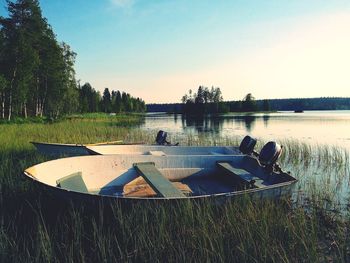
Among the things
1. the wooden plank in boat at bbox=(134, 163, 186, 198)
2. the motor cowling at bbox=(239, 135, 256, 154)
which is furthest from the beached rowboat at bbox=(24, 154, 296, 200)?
the motor cowling at bbox=(239, 135, 256, 154)

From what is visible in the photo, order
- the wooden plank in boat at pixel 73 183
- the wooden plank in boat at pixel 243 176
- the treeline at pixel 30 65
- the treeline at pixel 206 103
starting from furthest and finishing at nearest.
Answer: the treeline at pixel 206 103, the treeline at pixel 30 65, the wooden plank in boat at pixel 243 176, the wooden plank in boat at pixel 73 183

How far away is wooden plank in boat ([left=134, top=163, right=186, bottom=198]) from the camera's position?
16.7 feet

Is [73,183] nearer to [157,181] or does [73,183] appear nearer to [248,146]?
[157,181]

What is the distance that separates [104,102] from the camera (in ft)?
290

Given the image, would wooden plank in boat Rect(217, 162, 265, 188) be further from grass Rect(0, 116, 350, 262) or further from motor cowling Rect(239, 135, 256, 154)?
motor cowling Rect(239, 135, 256, 154)

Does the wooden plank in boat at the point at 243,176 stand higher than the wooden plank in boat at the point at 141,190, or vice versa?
the wooden plank in boat at the point at 243,176

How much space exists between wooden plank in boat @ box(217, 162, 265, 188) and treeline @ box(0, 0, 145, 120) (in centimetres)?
1928

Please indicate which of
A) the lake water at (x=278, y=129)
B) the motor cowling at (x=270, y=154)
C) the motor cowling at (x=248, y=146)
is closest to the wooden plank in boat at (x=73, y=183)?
the motor cowling at (x=270, y=154)

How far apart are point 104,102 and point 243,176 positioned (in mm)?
84675

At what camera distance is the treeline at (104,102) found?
70.4 metres

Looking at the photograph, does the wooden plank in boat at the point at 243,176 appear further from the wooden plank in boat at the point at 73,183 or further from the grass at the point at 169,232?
the wooden plank in boat at the point at 73,183

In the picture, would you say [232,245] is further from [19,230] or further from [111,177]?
[111,177]

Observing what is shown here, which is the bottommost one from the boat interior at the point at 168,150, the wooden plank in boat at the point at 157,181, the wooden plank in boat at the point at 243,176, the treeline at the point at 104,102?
the wooden plank in boat at the point at 243,176

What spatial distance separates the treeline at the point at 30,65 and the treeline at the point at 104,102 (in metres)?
24.6
